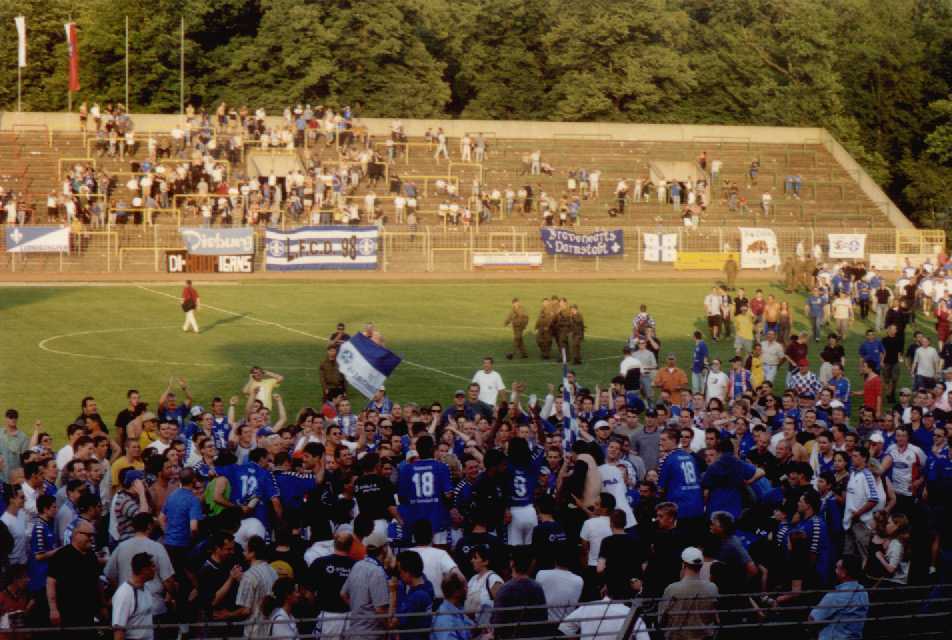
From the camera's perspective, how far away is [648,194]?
63250 millimetres

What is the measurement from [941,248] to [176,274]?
102 ft

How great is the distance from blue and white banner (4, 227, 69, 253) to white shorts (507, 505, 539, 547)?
38.2 meters

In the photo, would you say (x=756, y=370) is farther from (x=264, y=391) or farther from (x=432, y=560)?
(x=432, y=560)

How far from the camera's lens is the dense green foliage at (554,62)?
247 ft

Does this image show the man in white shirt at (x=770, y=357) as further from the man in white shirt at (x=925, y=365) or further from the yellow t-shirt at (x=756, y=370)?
the man in white shirt at (x=925, y=365)

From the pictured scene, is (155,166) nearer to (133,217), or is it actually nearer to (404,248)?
(133,217)

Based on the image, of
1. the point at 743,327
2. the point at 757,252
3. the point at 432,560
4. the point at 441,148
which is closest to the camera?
the point at 432,560

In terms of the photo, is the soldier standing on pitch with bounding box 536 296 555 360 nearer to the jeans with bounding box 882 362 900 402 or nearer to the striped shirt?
the jeans with bounding box 882 362 900 402

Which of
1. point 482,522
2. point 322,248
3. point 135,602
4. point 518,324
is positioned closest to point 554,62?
point 322,248

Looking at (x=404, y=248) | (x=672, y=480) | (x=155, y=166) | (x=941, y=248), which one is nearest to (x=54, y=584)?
(x=672, y=480)

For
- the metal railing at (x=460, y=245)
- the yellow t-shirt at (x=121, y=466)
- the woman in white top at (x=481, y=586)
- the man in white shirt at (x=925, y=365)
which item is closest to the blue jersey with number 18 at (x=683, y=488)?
the woman in white top at (x=481, y=586)

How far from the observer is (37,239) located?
48.7 metres

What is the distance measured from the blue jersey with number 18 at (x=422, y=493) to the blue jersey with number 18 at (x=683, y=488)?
8.15 feet

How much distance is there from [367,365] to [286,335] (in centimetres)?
1428
